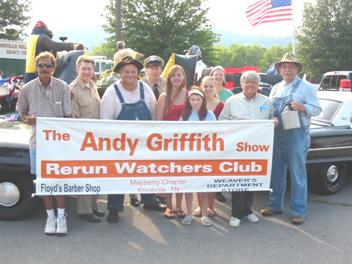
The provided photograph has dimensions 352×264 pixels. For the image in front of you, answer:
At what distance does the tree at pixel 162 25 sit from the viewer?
93.4ft

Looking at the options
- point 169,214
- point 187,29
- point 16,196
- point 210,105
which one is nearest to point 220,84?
point 210,105

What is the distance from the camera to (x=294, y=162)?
17.3ft

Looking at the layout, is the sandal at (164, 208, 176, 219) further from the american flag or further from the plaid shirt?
the american flag

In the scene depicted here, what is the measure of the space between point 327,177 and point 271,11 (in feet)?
28.3

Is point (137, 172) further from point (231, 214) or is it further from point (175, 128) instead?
point (231, 214)

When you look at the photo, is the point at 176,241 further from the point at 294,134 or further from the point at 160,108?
the point at 294,134

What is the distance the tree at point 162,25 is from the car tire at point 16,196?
23.5m

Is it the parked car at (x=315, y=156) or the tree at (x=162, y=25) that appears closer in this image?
the parked car at (x=315, y=156)

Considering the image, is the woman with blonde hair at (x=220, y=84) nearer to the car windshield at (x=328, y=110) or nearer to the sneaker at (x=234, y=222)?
the car windshield at (x=328, y=110)

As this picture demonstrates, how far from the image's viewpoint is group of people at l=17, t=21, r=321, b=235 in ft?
15.5

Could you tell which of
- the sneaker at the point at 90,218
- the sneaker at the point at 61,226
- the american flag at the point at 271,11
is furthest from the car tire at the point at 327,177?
the american flag at the point at 271,11

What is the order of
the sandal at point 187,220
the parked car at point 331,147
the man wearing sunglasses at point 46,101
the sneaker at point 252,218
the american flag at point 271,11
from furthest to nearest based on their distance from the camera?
the american flag at point 271,11 < the parked car at point 331,147 < the sneaker at point 252,218 < the sandal at point 187,220 < the man wearing sunglasses at point 46,101

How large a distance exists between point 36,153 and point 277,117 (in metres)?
2.70

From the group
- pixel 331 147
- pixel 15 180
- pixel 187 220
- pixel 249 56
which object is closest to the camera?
pixel 15 180
